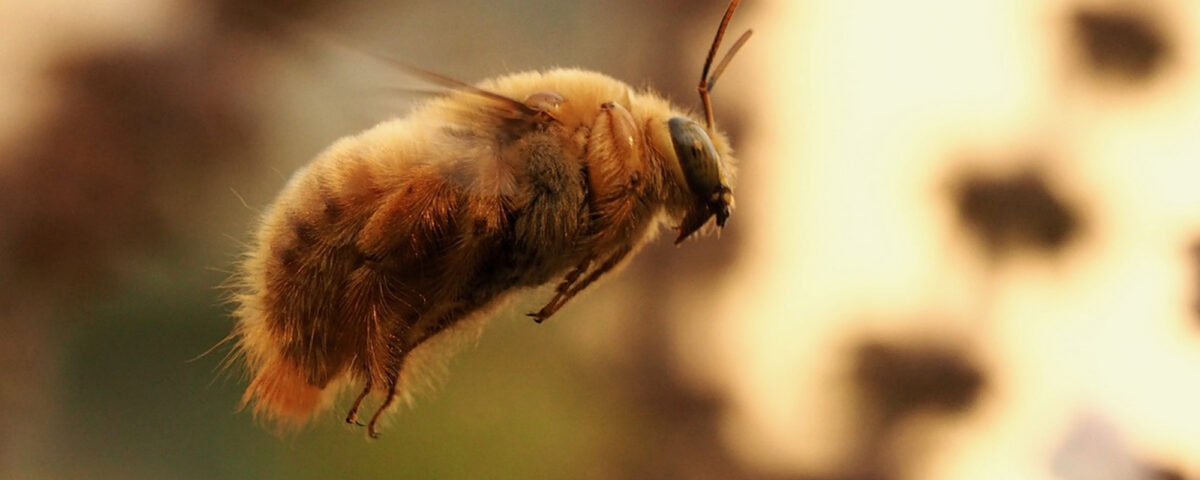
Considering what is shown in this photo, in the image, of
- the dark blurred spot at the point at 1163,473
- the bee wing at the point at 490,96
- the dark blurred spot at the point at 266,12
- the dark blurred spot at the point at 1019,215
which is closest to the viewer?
the bee wing at the point at 490,96

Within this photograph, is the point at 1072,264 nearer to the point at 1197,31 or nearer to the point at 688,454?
the point at 1197,31

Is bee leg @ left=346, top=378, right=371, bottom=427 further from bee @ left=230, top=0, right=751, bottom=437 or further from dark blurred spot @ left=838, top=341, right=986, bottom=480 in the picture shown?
dark blurred spot @ left=838, top=341, right=986, bottom=480

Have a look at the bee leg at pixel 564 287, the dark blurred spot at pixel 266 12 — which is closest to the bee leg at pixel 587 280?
the bee leg at pixel 564 287

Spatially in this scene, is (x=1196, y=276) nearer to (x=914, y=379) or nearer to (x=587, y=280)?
(x=914, y=379)

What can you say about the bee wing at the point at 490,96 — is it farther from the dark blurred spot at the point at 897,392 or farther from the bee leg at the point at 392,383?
the dark blurred spot at the point at 897,392

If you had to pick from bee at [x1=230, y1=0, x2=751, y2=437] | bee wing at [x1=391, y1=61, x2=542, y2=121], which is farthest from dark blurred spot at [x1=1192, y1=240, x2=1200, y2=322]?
bee wing at [x1=391, y1=61, x2=542, y2=121]

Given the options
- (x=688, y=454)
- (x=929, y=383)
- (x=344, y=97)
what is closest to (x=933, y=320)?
(x=929, y=383)

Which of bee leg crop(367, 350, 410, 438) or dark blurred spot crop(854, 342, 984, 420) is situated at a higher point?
bee leg crop(367, 350, 410, 438)

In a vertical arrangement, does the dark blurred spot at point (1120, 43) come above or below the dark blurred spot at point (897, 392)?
above
